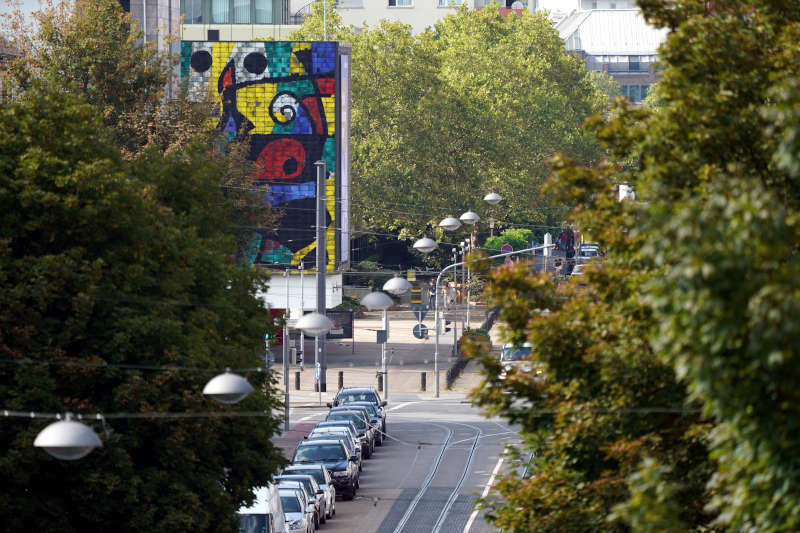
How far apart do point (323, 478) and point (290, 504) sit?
4041mm

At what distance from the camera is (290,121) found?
5897 centimetres

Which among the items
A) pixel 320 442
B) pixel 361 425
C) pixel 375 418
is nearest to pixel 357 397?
pixel 375 418

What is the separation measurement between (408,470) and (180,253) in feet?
58.5

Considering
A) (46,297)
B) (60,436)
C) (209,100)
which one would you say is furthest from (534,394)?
(209,100)

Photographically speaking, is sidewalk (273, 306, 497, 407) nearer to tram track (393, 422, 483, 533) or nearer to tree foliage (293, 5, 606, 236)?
tram track (393, 422, 483, 533)

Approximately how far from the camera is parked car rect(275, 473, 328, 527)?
28.3 metres

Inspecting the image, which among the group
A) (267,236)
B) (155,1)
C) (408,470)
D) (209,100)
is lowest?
(408,470)

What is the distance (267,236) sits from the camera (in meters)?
59.6

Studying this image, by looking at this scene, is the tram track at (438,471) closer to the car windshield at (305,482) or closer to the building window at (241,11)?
the car windshield at (305,482)

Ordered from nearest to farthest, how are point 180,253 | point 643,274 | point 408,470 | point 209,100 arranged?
1. point 643,274
2. point 180,253
3. point 408,470
4. point 209,100

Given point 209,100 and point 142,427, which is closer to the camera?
point 142,427

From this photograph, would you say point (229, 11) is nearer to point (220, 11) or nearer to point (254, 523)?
point (220, 11)

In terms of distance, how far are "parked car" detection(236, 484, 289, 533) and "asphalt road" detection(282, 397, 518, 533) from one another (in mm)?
3786

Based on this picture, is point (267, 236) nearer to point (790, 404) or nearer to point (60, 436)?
point (60, 436)
